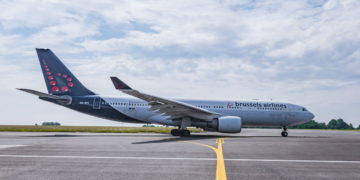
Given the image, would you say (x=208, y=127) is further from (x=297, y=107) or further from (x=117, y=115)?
(x=297, y=107)

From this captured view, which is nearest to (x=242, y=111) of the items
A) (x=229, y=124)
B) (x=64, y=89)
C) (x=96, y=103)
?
(x=229, y=124)

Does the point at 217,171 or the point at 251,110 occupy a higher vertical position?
the point at 251,110

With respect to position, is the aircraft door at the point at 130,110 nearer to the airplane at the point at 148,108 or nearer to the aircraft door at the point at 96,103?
the airplane at the point at 148,108

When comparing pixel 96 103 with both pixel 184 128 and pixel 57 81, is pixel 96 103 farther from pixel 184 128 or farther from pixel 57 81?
pixel 184 128

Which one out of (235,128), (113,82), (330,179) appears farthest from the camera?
(235,128)

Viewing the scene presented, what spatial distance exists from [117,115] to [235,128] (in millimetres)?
9233

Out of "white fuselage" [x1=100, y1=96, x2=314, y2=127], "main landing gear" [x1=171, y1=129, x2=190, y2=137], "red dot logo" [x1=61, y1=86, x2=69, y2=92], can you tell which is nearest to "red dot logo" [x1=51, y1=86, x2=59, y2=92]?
"red dot logo" [x1=61, y1=86, x2=69, y2=92]

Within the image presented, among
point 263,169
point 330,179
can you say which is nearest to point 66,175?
→ point 263,169

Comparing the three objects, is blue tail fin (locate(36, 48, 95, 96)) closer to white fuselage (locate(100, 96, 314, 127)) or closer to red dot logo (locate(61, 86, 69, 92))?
red dot logo (locate(61, 86, 69, 92))

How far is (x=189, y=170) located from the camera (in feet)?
21.3

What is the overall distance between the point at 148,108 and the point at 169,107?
373cm

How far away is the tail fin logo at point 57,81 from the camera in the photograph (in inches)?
992

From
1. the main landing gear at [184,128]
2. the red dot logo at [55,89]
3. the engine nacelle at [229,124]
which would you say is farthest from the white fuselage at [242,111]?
the red dot logo at [55,89]

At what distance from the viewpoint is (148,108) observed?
967 inches
